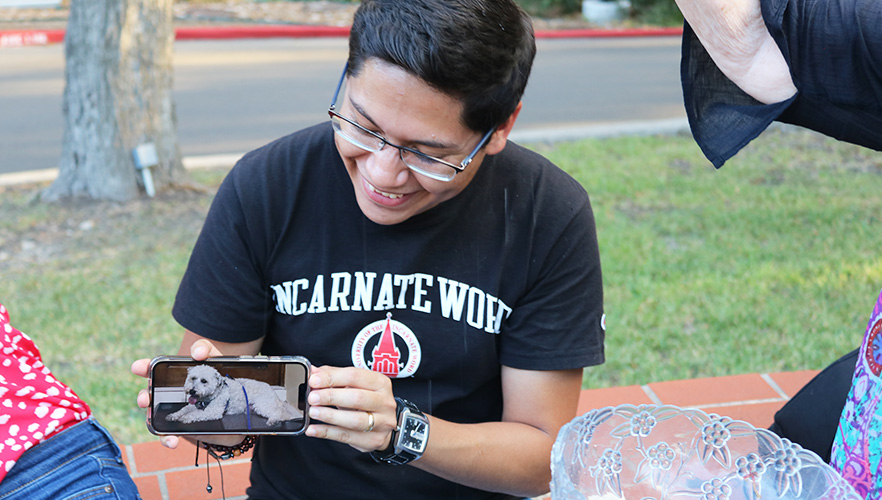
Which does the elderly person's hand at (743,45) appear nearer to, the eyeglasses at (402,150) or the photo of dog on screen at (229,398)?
the eyeglasses at (402,150)

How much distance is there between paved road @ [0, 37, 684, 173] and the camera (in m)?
8.03

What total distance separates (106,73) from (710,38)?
4.84 m

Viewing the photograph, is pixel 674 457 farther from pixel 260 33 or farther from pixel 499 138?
pixel 260 33

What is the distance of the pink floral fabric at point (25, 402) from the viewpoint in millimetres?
1616

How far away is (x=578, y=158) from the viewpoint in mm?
6738

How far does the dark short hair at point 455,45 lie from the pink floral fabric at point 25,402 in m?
0.84

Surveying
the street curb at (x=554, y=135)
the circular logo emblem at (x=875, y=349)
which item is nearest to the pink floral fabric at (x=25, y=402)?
the circular logo emblem at (x=875, y=349)

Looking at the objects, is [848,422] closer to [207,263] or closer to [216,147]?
[207,263]

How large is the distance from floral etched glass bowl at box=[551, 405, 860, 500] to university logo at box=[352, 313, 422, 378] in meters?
0.49

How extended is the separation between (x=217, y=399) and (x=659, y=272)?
3.42 meters

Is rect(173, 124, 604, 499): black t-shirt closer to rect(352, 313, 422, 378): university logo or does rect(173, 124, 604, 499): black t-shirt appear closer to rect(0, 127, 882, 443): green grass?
rect(352, 313, 422, 378): university logo

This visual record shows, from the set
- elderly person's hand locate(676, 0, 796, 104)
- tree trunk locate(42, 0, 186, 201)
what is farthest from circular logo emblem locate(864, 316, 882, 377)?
tree trunk locate(42, 0, 186, 201)

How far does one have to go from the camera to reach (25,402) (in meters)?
1.66

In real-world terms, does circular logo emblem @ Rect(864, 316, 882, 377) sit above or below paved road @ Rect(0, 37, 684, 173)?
above
